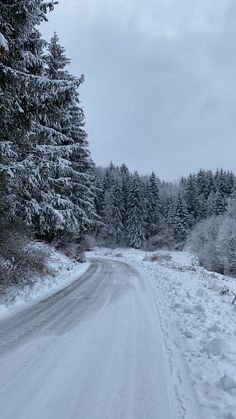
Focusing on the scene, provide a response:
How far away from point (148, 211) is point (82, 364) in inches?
2867

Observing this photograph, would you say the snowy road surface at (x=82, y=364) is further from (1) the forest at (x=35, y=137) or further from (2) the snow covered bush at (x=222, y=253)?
(2) the snow covered bush at (x=222, y=253)

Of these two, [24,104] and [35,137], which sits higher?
[24,104]

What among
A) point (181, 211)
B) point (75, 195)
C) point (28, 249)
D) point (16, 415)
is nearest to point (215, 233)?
point (181, 211)

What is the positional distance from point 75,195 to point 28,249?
1312 cm

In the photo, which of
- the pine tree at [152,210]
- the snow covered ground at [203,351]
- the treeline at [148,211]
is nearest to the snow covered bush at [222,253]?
the treeline at [148,211]

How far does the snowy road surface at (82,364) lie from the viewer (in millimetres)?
3898

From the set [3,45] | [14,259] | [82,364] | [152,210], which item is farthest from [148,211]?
[82,364]

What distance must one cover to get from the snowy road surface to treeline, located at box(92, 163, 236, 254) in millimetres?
57853

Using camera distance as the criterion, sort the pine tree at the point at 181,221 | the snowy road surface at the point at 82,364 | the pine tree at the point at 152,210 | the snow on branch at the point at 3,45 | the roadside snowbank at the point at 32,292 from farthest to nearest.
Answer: the pine tree at the point at 181,221 < the pine tree at the point at 152,210 < the roadside snowbank at the point at 32,292 < the snow on branch at the point at 3,45 < the snowy road surface at the point at 82,364

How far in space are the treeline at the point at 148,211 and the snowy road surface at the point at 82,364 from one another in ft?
190

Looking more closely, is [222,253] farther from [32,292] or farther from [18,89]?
[18,89]

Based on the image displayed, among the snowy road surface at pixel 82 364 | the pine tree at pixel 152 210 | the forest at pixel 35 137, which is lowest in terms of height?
the snowy road surface at pixel 82 364

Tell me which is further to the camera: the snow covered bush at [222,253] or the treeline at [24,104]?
the snow covered bush at [222,253]

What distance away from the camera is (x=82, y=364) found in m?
5.25
